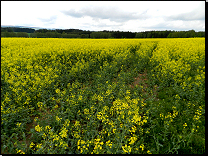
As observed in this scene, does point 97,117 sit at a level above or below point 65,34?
below

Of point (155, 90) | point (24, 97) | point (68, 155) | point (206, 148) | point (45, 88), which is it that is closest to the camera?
point (68, 155)

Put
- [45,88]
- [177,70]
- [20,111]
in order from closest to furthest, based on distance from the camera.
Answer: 1. [20,111]
2. [45,88]
3. [177,70]

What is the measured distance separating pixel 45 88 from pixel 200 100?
7.40 metres

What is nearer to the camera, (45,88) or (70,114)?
(70,114)

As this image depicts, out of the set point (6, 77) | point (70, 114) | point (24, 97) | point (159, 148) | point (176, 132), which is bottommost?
point (159, 148)

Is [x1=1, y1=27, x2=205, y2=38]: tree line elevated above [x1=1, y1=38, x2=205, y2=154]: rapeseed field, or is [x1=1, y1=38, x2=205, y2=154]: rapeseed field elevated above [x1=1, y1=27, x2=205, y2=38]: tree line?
[x1=1, y1=27, x2=205, y2=38]: tree line

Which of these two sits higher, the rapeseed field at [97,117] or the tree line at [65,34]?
the tree line at [65,34]

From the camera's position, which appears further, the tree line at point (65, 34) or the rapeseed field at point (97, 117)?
the tree line at point (65, 34)

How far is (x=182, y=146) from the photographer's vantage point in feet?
11.2

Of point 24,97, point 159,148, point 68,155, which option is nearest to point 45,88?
point 24,97

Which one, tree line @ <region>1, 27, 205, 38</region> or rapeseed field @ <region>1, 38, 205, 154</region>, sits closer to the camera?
rapeseed field @ <region>1, 38, 205, 154</region>

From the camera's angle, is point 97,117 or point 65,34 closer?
point 97,117

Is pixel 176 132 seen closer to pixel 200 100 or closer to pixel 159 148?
pixel 159 148

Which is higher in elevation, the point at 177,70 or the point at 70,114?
the point at 177,70
